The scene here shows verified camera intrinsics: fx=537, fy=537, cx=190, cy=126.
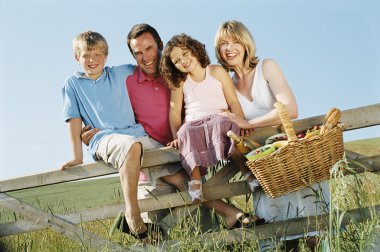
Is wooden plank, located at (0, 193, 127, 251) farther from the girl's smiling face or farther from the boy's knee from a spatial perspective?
the girl's smiling face

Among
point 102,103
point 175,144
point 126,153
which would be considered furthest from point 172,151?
point 102,103

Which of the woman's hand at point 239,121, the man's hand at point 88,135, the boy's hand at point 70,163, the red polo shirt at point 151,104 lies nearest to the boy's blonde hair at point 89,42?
the red polo shirt at point 151,104

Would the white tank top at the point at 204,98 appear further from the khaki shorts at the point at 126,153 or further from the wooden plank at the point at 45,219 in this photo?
the wooden plank at the point at 45,219

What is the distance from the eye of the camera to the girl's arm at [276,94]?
4199 mm

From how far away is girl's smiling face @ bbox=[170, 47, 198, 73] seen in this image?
4.44 meters

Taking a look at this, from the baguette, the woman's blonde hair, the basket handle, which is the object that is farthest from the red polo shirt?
the baguette

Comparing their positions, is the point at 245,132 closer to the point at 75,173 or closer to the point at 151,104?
the point at 151,104

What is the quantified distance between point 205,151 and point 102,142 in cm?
91

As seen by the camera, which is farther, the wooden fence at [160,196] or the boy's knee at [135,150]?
the wooden fence at [160,196]

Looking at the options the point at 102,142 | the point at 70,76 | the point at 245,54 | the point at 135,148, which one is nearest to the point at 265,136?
the point at 245,54

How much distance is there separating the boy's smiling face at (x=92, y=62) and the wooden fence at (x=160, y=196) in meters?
0.80

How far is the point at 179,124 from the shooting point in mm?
4516

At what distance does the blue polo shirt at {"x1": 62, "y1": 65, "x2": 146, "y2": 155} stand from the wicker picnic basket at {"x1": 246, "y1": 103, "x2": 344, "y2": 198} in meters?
1.30

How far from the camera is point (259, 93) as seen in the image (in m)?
4.38
